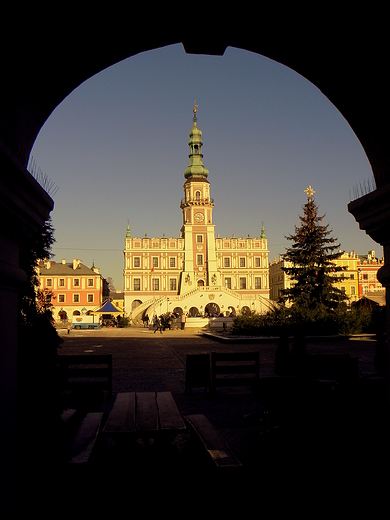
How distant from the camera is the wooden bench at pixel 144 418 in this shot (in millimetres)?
4188

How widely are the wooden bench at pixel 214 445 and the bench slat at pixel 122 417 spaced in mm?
620

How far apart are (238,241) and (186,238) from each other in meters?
8.75

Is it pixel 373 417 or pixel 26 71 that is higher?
pixel 26 71

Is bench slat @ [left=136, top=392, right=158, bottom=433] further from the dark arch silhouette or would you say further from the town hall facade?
the town hall facade

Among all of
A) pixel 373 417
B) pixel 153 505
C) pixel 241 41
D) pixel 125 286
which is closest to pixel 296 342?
pixel 373 417

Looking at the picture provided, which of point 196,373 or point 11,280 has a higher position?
point 11,280

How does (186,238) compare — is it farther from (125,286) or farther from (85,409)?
(85,409)

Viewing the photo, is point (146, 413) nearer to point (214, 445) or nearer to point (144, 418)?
point (144, 418)

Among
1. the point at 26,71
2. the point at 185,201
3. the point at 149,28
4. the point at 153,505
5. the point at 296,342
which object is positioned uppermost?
the point at 185,201

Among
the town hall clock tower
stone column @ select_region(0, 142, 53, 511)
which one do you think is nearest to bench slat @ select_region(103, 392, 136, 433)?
stone column @ select_region(0, 142, 53, 511)

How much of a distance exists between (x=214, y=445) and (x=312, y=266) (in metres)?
30.5

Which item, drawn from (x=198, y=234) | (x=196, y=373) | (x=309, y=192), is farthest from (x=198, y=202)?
(x=196, y=373)

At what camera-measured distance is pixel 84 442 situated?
420 cm

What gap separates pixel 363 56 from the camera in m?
3.55
